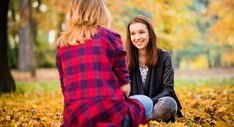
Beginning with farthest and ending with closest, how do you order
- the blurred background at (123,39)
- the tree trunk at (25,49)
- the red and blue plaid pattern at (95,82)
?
the tree trunk at (25,49) → the blurred background at (123,39) → the red and blue plaid pattern at (95,82)

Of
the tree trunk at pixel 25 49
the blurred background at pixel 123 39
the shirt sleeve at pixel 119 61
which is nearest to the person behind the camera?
the shirt sleeve at pixel 119 61

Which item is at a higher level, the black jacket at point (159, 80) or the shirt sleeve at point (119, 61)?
the shirt sleeve at point (119, 61)

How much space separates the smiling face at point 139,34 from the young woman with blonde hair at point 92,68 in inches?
61.3

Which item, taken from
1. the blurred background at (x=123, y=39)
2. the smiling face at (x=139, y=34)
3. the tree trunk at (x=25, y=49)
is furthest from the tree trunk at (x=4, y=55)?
the tree trunk at (x=25, y=49)

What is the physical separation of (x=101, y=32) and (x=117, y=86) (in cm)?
46

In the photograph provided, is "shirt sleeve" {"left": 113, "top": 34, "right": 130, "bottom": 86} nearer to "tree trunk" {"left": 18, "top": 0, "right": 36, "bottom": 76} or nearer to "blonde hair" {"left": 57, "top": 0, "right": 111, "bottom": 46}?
"blonde hair" {"left": 57, "top": 0, "right": 111, "bottom": 46}

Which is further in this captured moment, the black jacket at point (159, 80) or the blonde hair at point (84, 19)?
the black jacket at point (159, 80)

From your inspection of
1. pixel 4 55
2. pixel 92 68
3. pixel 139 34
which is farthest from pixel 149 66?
pixel 4 55

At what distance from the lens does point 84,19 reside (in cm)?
322

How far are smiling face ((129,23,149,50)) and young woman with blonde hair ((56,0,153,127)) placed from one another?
1556 mm

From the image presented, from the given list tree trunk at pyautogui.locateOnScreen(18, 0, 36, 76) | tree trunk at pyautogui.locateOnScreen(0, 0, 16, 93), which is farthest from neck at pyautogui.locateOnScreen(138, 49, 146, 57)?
tree trunk at pyautogui.locateOnScreen(18, 0, 36, 76)

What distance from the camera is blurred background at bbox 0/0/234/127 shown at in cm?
557

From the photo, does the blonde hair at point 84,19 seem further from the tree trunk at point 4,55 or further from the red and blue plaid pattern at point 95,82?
the tree trunk at point 4,55

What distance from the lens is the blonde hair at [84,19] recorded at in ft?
10.6
